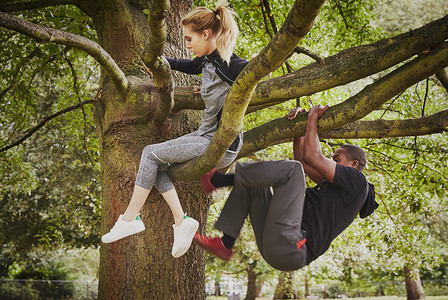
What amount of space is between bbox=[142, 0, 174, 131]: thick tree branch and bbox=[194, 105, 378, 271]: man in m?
0.75

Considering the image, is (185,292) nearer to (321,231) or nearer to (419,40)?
(321,231)

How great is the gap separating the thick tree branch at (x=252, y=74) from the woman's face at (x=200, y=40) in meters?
0.96

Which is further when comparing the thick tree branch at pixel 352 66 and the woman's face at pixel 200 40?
the woman's face at pixel 200 40

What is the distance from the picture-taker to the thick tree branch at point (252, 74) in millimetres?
1920

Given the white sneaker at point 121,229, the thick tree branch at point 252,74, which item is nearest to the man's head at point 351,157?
the thick tree branch at point 252,74

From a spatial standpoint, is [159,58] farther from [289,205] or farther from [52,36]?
[289,205]

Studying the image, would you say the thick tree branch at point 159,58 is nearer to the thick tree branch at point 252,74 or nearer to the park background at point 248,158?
the thick tree branch at point 252,74

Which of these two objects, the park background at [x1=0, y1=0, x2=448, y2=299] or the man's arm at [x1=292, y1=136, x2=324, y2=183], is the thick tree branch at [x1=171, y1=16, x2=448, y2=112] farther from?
the park background at [x1=0, y1=0, x2=448, y2=299]

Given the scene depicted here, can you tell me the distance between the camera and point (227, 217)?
2.99m

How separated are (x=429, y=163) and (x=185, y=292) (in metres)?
4.73

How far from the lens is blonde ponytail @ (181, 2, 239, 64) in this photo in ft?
10.5

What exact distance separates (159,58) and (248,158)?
534cm

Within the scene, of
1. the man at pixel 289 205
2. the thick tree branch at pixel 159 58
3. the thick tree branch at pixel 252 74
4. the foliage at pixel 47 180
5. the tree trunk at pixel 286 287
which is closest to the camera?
the thick tree branch at pixel 252 74

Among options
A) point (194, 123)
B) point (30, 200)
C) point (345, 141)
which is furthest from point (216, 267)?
point (194, 123)
